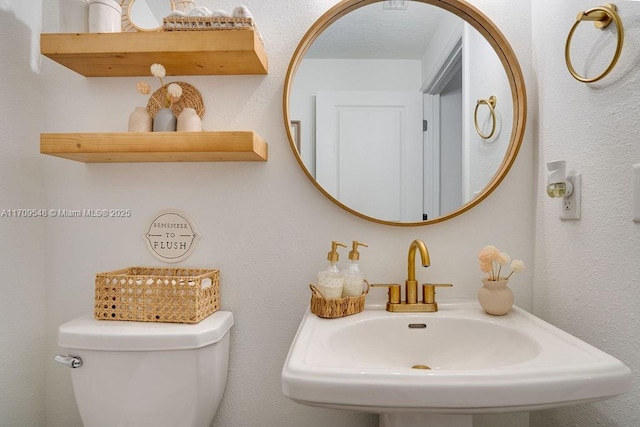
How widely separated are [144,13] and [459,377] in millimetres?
1318

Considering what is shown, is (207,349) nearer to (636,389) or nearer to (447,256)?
Result: (447,256)

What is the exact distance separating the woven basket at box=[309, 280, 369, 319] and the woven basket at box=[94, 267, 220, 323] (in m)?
0.32

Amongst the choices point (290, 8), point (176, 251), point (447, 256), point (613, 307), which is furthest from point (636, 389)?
point (290, 8)

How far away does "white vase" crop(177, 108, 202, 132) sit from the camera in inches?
45.3

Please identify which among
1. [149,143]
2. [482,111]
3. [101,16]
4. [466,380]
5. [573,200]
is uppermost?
[101,16]

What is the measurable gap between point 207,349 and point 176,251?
1.12ft

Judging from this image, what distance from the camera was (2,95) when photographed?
1150 millimetres

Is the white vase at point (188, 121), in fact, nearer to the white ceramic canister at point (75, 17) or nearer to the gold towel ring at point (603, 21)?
the white ceramic canister at point (75, 17)

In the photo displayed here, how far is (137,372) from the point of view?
3.49 feet

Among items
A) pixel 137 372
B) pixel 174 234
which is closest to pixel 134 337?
pixel 137 372

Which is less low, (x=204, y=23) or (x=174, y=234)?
(x=204, y=23)

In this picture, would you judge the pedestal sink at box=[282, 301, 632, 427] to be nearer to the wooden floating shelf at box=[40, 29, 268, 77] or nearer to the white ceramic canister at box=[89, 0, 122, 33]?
the wooden floating shelf at box=[40, 29, 268, 77]

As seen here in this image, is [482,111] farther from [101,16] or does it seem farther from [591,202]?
[101,16]

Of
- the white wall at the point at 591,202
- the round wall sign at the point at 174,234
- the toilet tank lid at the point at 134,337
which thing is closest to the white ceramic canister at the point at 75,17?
the round wall sign at the point at 174,234
